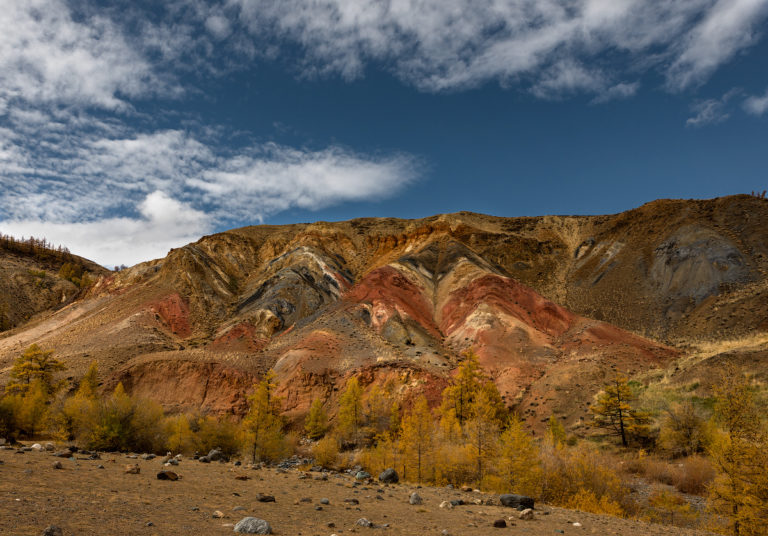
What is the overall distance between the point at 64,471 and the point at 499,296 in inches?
2425

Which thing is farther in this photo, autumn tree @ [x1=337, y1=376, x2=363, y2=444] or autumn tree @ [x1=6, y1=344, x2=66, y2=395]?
autumn tree @ [x1=6, y1=344, x2=66, y2=395]

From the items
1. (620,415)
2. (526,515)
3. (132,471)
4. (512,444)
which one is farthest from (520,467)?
(620,415)

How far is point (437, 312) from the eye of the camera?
70312mm

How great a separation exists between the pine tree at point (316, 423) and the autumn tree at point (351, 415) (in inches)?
69.1

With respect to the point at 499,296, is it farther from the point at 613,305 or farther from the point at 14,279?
the point at 14,279

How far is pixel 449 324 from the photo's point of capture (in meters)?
64.9

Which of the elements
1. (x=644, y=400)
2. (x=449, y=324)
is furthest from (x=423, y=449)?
(x=449, y=324)

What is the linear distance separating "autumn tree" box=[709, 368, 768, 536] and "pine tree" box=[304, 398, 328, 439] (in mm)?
33762

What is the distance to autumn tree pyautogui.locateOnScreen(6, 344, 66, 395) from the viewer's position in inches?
1783

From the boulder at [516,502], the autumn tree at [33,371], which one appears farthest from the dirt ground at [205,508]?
the autumn tree at [33,371]

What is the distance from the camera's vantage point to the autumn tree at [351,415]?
1558 inches

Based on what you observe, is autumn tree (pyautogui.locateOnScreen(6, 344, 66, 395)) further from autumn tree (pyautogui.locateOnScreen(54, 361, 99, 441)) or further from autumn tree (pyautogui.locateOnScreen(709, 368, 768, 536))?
autumn tree (pyautogui.locateOnScreen(709, 368, 768, 536))

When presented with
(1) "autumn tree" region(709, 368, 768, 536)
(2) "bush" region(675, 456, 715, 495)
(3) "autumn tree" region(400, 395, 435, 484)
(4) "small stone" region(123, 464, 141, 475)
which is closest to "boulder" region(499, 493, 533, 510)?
(1) "autumn tree" region(709, 368, 768, 536)

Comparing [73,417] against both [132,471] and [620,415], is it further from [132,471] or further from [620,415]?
[620,415]
